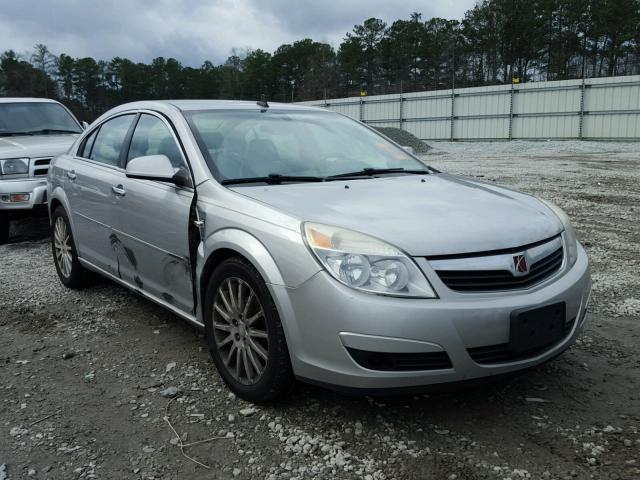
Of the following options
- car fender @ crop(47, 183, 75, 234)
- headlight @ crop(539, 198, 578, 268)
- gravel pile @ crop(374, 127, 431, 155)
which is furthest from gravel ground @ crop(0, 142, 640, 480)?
gravel pile @ crop(374, 127, 431, 155)

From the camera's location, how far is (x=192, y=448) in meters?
2.82

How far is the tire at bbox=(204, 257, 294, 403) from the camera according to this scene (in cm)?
289

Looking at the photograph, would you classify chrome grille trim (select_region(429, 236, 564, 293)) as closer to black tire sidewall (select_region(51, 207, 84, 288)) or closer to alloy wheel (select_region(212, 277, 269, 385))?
alloy wheel (select_region(212, 277, 269, 385))

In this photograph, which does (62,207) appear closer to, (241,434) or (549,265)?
(241,434)

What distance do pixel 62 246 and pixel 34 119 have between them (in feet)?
15.1

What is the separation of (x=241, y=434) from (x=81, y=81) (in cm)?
9777

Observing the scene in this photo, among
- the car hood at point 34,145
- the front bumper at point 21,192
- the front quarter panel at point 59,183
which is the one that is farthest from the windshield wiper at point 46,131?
the front quarter panel at point 59,183

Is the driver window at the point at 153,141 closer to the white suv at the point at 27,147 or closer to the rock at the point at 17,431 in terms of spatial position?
the rock at the point at 17,431

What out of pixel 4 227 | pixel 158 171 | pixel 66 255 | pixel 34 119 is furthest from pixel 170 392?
pixel 34 119

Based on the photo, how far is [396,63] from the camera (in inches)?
2749

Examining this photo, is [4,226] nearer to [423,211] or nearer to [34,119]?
[34,119]

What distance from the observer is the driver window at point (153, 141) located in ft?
12.6

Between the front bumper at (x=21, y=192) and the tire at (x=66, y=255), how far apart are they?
2129mm

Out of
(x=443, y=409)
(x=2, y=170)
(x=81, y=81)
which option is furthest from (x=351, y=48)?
(x=443, y=409)
